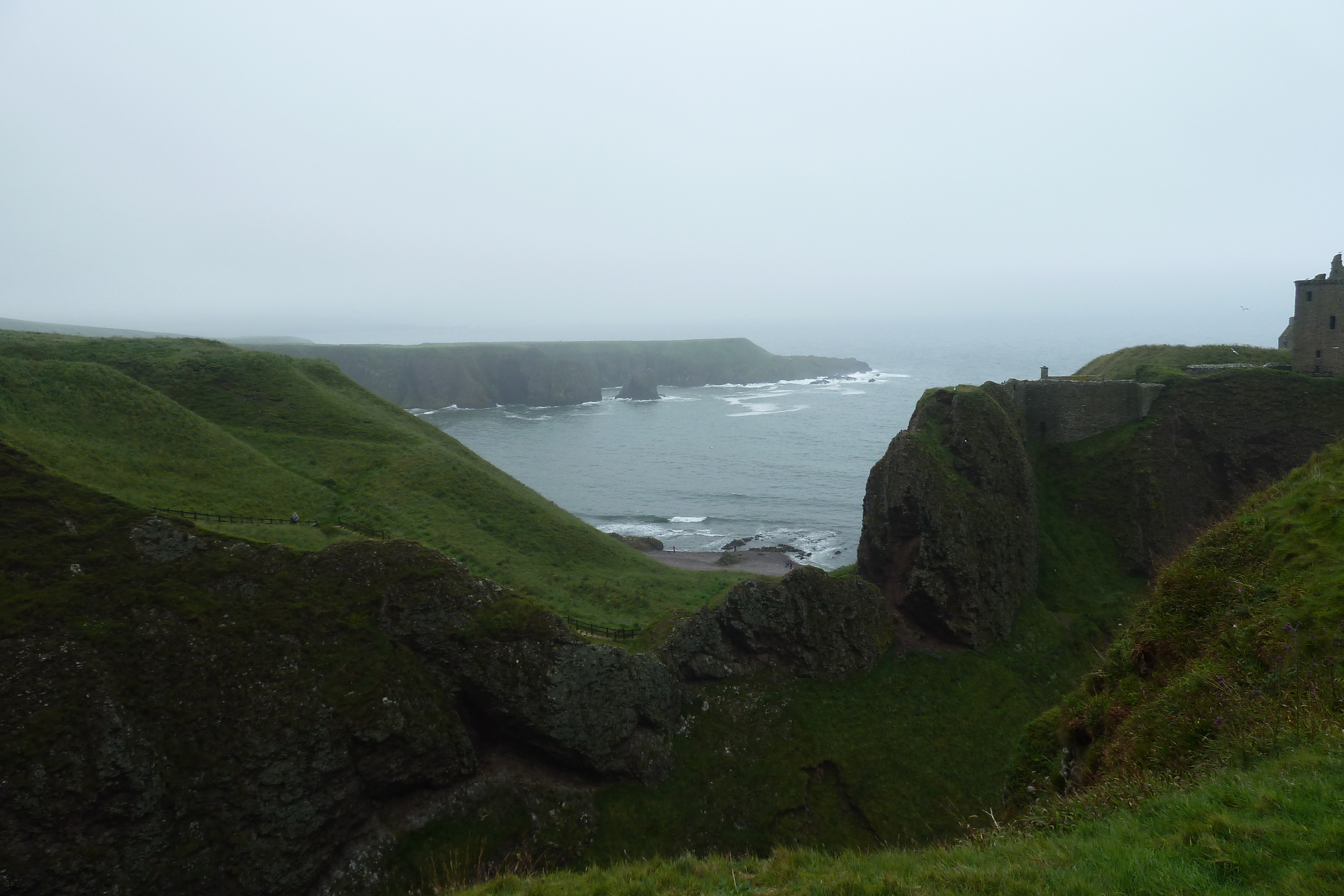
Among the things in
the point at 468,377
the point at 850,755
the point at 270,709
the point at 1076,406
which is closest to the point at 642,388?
the point at 468,377

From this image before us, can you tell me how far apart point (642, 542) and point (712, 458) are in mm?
44124

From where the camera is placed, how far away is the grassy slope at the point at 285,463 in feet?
119

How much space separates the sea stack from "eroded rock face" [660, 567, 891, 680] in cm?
15581

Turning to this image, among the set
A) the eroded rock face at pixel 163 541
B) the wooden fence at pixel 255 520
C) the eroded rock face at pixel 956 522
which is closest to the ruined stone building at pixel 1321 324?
the eroded rock face at pixel 956 522

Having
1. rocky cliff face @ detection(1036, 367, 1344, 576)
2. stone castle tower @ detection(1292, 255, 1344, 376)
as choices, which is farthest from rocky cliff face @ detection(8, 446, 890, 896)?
stone castle tower @ detection(1292, 255, 1344, 376)

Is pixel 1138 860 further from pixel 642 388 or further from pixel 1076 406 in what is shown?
pixel 642 388

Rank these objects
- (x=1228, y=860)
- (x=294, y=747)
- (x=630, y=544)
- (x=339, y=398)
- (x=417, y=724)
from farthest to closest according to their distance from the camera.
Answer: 1. (x=630, y=544)
2. (x=339, y=398)
3. (x=417, y=724)
4. (x=294, y=747)
5. (x=1228, y=860)

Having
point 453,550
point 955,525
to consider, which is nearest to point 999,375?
point 955,525

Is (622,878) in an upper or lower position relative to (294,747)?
upper

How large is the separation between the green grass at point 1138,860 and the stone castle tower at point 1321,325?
49.1m

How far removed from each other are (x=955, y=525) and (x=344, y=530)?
3152 cm

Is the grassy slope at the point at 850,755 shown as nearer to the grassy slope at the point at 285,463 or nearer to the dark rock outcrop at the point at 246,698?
the dark rock outcrop at the point at 246,698

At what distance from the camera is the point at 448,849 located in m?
20.3

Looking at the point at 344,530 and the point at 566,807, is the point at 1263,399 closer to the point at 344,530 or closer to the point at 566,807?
the point at 566,807
